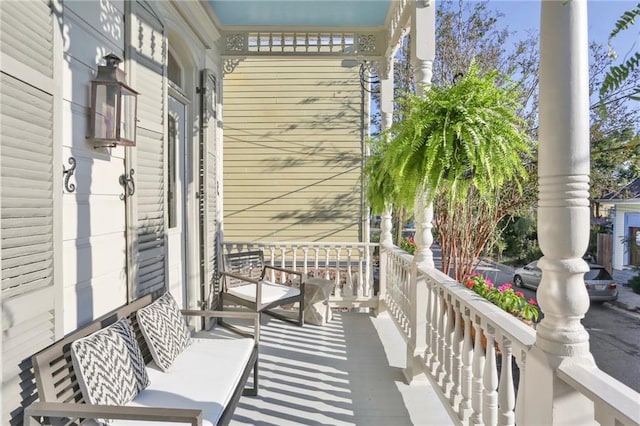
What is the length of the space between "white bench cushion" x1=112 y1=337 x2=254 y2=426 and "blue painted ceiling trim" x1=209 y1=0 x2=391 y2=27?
3.22 metres

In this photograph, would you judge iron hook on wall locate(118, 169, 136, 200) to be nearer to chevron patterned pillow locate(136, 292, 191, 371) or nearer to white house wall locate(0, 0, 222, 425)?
white house wall locate(0, 0, 222, 425)

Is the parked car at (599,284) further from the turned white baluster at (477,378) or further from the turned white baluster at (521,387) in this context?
the turned white baluster at (521,387)

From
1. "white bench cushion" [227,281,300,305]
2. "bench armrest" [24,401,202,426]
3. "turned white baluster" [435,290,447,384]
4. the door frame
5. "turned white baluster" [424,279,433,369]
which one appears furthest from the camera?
"white bench cushion" [227,281,300,305]

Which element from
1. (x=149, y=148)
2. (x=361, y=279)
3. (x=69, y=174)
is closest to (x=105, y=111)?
(x=69, y=174)

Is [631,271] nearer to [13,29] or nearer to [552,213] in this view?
[552,213]

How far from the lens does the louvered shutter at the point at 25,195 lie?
56.4 inches

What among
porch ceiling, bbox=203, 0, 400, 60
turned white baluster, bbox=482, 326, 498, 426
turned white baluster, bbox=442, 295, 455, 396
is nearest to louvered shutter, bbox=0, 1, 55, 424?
turned white baluster, bbox=482, 326, 498, 426

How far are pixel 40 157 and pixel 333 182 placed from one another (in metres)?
5.53

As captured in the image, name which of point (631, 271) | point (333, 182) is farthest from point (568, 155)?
point (631, 271)

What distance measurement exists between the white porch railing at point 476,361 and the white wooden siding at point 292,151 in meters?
3.88

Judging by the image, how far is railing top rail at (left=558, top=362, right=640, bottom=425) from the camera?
0.95 meters

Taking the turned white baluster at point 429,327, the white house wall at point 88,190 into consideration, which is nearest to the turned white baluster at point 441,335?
the turned white baluster at point 429,327

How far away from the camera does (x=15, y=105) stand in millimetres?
1482

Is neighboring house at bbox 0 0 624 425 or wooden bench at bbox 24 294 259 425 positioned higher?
neighboring house at bbox 0 0 624 425
